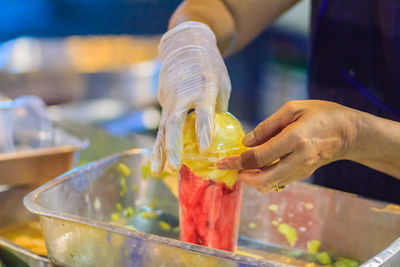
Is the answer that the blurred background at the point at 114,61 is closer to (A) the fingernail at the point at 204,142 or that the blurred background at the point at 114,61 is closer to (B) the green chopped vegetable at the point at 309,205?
(B) the green chopped vegetable at the point at 309,205

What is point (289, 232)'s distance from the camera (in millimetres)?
1181

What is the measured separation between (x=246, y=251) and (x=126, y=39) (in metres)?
4.03

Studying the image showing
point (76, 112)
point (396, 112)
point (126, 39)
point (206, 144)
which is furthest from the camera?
point (126, 39)

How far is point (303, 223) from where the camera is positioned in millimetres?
1170

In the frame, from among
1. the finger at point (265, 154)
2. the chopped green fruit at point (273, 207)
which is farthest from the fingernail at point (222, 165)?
the chopped green fruit at point (273, 207)

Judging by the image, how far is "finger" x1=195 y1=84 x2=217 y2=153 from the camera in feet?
2.93

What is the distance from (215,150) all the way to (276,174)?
0.48 feet

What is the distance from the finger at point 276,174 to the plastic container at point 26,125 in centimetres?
105

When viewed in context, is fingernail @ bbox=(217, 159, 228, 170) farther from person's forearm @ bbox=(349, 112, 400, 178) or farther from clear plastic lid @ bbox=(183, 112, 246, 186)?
person's forearm @ bbox=(349, 112, 400, 178)

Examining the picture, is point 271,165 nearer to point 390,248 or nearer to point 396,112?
point 390,248

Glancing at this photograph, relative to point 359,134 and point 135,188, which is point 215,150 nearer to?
point 359,134

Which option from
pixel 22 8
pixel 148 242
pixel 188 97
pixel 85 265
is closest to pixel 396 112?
pixel 188 97

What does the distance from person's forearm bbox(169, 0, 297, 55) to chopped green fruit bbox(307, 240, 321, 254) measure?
0.68 m

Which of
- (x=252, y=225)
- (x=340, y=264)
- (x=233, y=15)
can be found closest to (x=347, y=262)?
(x=340, y=264)
